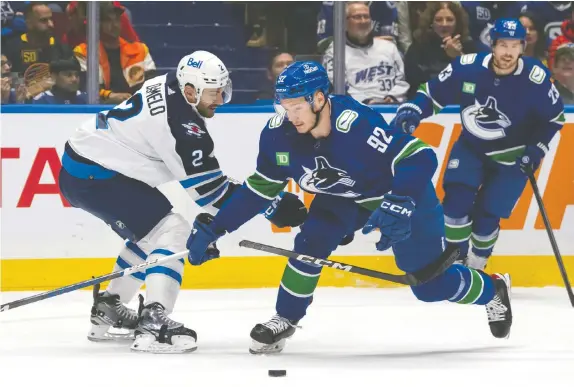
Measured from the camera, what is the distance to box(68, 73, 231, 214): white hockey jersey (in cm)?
450

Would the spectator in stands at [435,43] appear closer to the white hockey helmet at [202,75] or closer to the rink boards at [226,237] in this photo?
the rink boards at [226,237]

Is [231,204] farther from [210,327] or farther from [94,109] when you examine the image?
[94,109]

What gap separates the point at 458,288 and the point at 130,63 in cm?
255

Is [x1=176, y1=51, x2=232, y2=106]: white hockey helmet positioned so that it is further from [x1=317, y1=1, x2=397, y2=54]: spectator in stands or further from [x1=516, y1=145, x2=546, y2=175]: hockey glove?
[x1=516, y1=145, x2=546, y2=175]: hockey glove

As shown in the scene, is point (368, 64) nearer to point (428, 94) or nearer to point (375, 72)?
point (375, 72)

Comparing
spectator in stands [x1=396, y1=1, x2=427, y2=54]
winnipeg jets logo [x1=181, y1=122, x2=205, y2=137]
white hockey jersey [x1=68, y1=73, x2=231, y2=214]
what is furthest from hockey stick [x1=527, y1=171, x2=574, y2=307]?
winnipeg jets logo [x1=181, y1=122, x2=205, y2=137]

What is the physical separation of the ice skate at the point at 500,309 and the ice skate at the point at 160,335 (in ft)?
3.64

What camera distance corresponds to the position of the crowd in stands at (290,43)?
19.9 ft

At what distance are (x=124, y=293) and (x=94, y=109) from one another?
5.07 ft

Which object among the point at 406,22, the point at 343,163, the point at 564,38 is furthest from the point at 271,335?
the point at 564,38

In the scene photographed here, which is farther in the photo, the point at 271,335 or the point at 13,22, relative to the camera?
the point at 13,22

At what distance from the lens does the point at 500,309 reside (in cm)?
455

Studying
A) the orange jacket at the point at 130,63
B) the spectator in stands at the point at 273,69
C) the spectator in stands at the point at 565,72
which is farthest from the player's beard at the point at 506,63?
the orange jacket at the point at 130,63

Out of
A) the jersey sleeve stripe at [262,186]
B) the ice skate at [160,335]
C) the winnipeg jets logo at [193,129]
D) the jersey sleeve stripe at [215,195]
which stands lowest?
the ice skate at [160,335]
